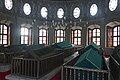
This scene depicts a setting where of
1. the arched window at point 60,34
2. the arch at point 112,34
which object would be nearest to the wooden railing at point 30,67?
the arch at point 112,34

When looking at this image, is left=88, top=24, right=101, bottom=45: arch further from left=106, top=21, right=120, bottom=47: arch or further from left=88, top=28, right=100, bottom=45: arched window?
left=106, top=21, right=120, bottom=47: arch

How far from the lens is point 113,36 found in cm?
1245

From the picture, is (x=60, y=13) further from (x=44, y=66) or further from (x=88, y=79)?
(x=88, y=79)

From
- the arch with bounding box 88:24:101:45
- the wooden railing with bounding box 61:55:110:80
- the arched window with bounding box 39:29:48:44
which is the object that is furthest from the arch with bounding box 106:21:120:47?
the wooden railing with bounding box 61:55:110:80

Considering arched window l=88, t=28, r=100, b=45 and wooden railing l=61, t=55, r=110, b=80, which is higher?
arched window l=88, t=28, r=100, b=45

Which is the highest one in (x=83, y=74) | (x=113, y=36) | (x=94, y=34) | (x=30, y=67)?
(x=94, y=34)

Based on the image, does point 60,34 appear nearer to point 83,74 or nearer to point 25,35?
point 25,35

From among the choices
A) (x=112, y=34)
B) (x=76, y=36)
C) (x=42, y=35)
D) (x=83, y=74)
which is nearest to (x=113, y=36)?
(x=112, y=34)

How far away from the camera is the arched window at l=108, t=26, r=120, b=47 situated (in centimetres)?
1221

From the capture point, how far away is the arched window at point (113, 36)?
12.2 meters

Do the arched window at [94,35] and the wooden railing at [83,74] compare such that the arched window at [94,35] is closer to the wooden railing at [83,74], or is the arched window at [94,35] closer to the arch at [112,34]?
the arch at [112,34]

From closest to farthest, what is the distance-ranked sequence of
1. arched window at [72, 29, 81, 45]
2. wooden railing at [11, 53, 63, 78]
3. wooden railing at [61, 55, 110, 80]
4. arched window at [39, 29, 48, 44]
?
wooden railing at [61, 55, 110, 80] < wooden railing at [11, 53, 63, 78] < arched window at [72, 29, 81, 45] < arched window at [39, 29, 48, 44]

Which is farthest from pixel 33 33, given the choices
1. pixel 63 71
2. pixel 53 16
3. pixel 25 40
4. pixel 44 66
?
pixel 63 71

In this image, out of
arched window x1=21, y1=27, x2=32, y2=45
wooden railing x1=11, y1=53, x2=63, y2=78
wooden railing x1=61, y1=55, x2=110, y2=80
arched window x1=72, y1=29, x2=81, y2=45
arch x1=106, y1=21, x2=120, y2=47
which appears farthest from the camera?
arched window x1=72, y1=29, x2=81, y2=45
